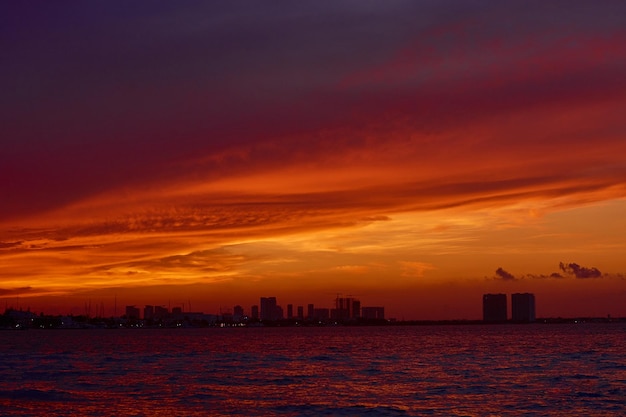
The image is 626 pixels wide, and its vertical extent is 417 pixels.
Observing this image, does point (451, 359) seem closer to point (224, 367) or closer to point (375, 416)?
point (224, 367)

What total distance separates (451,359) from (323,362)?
57.3ft

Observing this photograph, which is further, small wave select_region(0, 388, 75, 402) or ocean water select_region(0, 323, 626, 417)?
small wave select_region(0, 388, 75, 402)

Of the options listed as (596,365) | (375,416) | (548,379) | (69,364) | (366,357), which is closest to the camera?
(375,416)

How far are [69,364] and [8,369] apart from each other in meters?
10.2

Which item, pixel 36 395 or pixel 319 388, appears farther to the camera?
pixel 319 388

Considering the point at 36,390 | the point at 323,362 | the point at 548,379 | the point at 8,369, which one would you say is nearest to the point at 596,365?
the point at 548,379

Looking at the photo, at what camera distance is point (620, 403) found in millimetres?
51969

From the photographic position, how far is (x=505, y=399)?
5459 cm

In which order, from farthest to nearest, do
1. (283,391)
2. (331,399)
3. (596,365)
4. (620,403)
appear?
(596,365)
(283,391)
(331,399)
(620,403)

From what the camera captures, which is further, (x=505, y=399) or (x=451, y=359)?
(x=451, y=359)

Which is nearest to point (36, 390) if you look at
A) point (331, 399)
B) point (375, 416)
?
point (331, 399)

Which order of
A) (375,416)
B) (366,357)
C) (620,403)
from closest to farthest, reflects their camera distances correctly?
(375,416) < (620,403) < (366,357)

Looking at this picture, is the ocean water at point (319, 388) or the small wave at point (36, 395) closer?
the ocean water at point (319, 388)

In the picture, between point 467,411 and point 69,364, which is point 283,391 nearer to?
point 467,411
